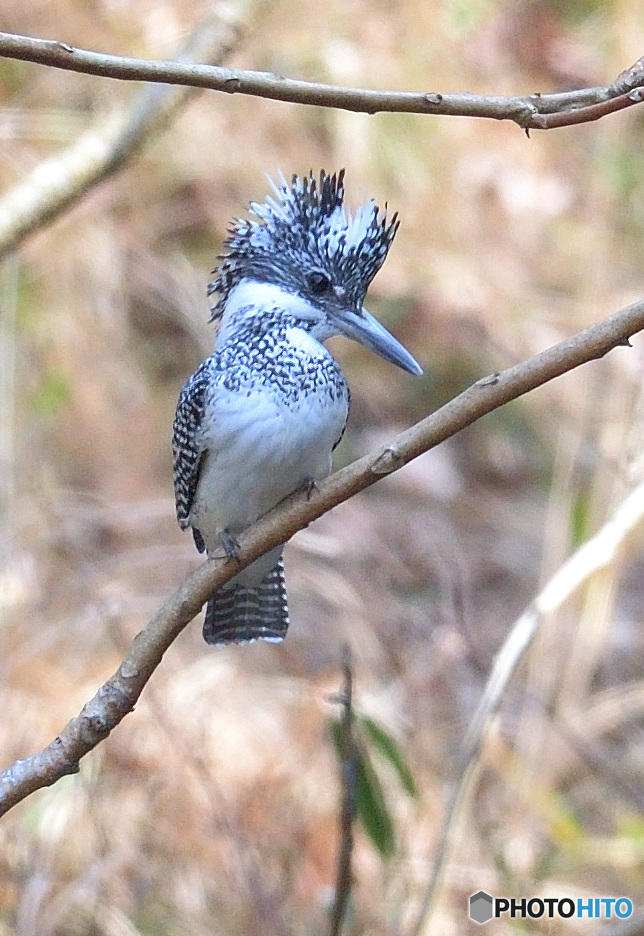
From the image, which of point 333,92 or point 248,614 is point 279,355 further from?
point 333,92

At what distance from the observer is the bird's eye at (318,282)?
221 cm

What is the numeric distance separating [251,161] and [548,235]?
168 centimetres

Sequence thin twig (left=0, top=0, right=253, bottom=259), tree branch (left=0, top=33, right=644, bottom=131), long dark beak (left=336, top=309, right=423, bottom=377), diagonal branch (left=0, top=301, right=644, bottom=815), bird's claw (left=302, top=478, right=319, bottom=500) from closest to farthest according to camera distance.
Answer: tree branch (left=0, top=33, right=644, bottom=131), diagonal branch (left=0, top=301, right=644, bottom=815), long dark beak (left=336, top=309, right=423, bottom=377), bird's claw (left=302, top=478, right=319, bottom=500), thin twig (left=0, top=0, right=253, bottom=259)

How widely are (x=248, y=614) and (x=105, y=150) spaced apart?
108 centimetres

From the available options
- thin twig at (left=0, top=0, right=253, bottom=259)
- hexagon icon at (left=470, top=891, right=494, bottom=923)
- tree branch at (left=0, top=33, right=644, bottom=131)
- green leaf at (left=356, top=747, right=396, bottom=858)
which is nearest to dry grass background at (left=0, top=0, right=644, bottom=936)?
hexagon icon at (left=470, top=891, right=494, bottom=923)

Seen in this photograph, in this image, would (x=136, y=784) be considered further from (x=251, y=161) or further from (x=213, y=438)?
(x=251, y=161)

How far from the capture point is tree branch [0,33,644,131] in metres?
1.27

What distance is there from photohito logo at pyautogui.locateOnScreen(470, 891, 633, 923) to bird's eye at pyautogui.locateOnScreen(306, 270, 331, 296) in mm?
1626

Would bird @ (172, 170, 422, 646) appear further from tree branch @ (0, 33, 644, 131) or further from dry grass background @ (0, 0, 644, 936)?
dry grass background @ (0, 0, 644, 936)

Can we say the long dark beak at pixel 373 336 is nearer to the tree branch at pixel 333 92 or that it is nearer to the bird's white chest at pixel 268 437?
the bird's white chest at pixel 268 437

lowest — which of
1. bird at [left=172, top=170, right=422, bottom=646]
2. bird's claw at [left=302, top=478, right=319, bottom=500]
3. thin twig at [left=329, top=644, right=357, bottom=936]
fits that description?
thin twig at [left=329, top=644, right=357, bottom=936]

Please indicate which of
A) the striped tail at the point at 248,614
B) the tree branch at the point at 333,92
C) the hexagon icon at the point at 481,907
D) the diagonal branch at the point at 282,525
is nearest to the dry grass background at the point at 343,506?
the hexagon icon at the point at 481,907

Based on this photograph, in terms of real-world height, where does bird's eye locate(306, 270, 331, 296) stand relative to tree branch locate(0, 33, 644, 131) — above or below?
above

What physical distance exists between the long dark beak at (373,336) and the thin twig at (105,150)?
779 millimetres
